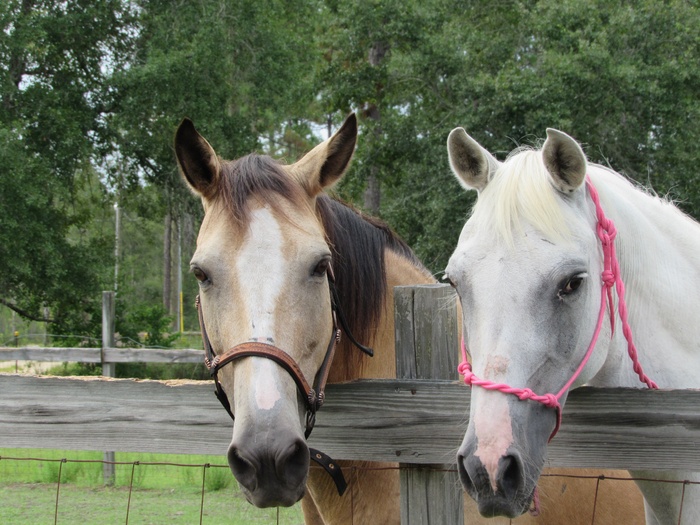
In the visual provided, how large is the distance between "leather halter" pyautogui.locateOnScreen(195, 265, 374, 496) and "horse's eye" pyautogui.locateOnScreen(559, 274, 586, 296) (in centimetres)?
83

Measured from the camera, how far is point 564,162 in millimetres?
2195

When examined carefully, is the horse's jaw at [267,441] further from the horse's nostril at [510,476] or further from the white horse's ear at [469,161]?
the white horse's ear at [469,161]

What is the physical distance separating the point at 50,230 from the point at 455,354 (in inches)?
576

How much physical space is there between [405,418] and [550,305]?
0.60 metres

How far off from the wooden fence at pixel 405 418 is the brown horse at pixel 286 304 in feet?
A: 0.61

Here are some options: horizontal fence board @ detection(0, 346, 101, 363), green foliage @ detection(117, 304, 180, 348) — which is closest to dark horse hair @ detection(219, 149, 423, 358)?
horizontal fence board @ detection(0, 346, 101, 363)

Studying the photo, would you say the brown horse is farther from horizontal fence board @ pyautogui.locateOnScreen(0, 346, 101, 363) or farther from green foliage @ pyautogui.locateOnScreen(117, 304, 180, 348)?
green foliage @ pyautogui.locateOnScreen(117, 304, 180, 348)

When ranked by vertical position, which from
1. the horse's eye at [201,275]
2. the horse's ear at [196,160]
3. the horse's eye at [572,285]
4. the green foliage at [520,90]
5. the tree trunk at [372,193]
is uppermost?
the green foliage at [520,90]

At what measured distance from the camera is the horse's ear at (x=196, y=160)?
8.20 ft

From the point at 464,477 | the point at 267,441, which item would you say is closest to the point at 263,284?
the point at 267,441

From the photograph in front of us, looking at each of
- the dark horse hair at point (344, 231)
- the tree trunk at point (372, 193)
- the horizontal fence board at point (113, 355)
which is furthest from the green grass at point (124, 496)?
the tree trunk at point (372, 193)

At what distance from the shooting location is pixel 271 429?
1940 mm

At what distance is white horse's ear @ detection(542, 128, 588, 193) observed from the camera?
7.02 feet

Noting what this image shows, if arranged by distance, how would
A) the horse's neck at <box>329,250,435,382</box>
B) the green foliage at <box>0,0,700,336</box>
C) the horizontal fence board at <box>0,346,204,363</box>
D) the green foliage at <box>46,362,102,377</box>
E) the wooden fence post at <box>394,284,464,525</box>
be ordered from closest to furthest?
the wooden fence post at <box>394,284,464,525</box>, the horse's neck at <box>329,250,435,382</box>, the horizontal fence board at <box>0,346,204,363</box>, the green foliage at <box>0,0,700,336</box>, the green foliage at <box>46,362,102,377</box>
